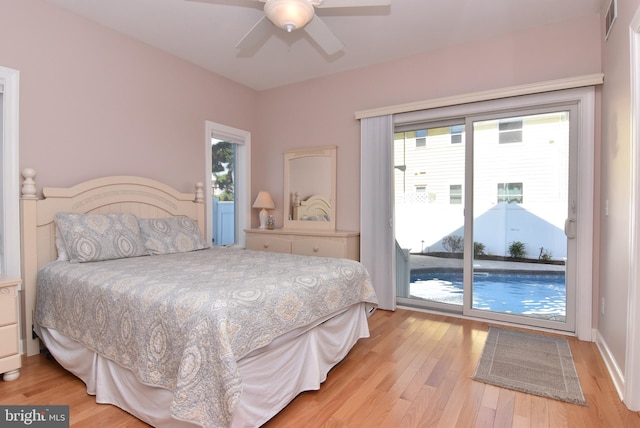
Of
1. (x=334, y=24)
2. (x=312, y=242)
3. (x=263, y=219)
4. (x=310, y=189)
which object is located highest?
(x=334, y=24)

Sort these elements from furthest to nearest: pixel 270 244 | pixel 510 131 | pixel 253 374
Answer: pixel 270 244 → pixel 510 131 → pixel 253 374

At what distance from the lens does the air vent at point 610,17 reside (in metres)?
2.32

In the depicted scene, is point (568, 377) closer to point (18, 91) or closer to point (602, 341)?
point (602, 341)

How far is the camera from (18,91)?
2477mm

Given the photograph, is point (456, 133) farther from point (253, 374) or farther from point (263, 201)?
point (253, 374)

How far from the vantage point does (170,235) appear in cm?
308

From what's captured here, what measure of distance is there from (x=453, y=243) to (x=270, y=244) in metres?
2.08

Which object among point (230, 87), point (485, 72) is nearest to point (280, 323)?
point (485, 72)

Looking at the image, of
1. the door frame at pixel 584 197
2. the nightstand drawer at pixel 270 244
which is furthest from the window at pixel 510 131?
the nightstand drawer at pixel 270 244

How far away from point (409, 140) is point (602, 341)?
2.44 m

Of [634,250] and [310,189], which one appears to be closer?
[634,250]

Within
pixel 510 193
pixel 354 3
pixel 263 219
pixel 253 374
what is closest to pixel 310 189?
pixel 263 219

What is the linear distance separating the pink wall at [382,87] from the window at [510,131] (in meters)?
0.35

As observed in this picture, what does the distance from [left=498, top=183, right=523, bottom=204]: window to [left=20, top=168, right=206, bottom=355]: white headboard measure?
319 cm
